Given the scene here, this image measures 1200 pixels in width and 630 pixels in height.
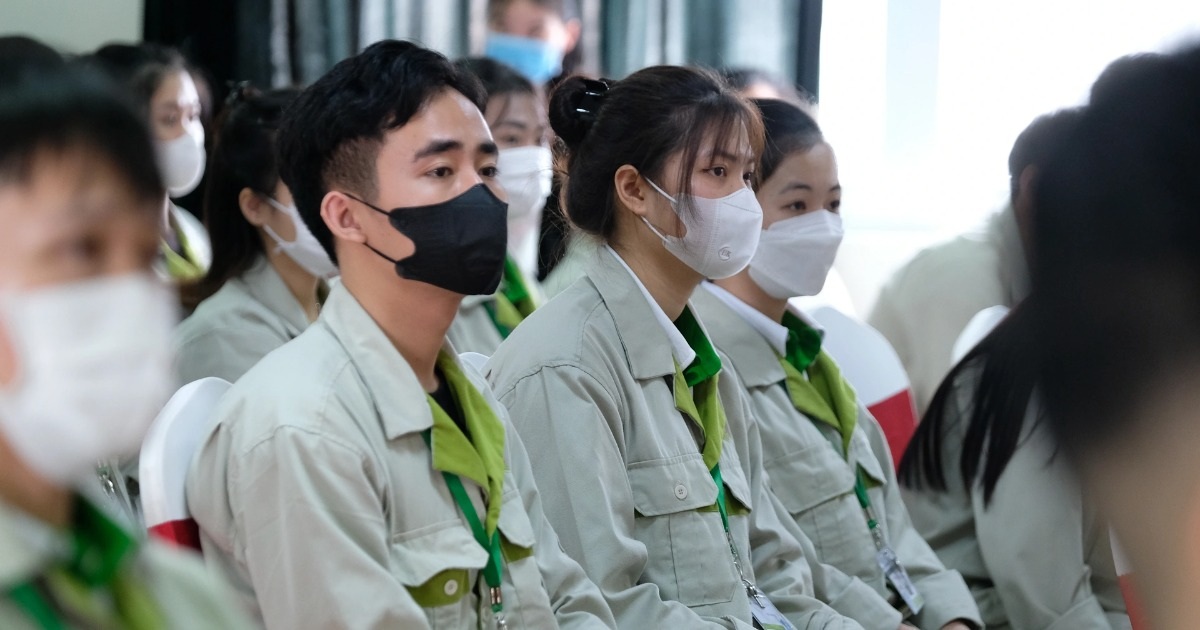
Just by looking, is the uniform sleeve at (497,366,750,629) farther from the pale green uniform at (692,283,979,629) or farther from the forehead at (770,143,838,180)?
the forehead at (770,143,838,180)

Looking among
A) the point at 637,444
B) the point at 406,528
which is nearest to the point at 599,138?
the point at 637,444

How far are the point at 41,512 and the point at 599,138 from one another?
1.33 m

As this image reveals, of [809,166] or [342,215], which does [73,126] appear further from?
[809,166]

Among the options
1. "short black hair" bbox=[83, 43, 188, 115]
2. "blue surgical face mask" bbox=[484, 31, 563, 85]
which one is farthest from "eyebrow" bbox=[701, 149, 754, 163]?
"blue surgical face mask" bbox=[484, 31, 563, 85]

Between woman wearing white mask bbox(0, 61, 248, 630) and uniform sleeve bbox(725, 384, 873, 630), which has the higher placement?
woman wearing white mask bbox(0, 61, 248, 630)

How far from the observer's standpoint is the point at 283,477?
4.93 feet

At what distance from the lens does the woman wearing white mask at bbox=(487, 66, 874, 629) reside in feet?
6.20

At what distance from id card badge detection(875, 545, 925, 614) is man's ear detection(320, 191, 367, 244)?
47.0 inches

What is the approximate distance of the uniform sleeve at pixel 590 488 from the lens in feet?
6.09

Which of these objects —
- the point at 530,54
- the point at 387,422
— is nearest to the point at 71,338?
the point at 387,422

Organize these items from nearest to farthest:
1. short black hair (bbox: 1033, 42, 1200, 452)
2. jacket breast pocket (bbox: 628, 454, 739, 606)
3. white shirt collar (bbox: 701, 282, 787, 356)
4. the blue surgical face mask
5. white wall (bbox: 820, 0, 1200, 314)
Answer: short black hair (bbox: 1033, 42, 1200, 452)
jacket breast pocket (bbox: 628, 454, 739, 606)
white shirt collar (bbox: 701, 282, 787, 356)
white wall (bbox: 820, 0, 1200, 314)
the blue surgical face mask

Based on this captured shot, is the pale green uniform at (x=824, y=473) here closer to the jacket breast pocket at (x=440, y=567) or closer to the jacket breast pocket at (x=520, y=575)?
the jacket breast pocket at (x=520, y=575)

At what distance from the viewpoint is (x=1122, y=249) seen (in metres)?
0.95

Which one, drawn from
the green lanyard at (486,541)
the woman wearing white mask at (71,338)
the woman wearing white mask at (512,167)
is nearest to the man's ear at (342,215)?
the green lanyard at (486,541)
